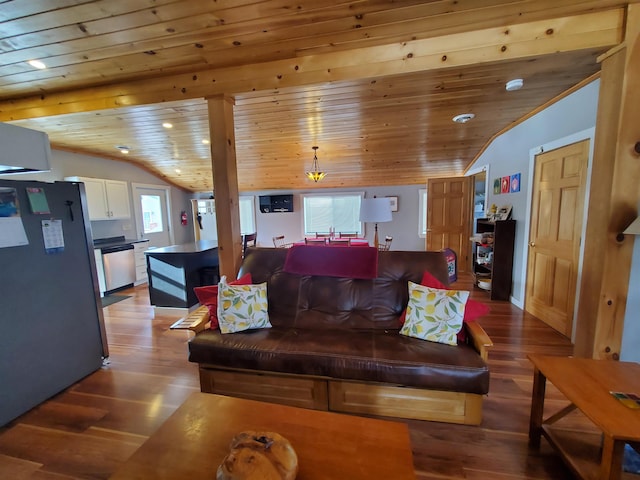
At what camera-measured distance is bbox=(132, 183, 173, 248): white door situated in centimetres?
569

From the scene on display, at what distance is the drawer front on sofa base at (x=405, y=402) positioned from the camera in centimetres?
165

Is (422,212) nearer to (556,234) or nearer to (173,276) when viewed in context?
(556,234)

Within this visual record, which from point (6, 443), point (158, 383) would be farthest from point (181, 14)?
point (6, 443)

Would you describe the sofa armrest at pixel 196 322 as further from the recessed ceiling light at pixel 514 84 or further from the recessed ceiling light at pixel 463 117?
the recessed ceiling light at pixel 463 117

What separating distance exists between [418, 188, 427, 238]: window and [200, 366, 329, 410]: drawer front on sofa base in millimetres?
5149

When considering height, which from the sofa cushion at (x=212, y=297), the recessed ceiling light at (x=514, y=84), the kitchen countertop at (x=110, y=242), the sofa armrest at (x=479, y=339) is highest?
the recessed ceiling light at (x=514, y=84)

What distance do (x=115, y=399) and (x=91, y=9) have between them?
2.71 metres

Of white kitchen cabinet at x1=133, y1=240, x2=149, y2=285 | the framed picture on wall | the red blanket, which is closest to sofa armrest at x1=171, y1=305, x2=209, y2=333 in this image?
the red blanket

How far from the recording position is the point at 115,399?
2027 mm

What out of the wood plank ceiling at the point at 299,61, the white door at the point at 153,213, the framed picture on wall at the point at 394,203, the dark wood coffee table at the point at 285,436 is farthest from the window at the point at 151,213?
the dark wood coffee table at the point at 285,436

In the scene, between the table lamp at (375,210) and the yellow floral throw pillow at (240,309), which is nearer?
the yellow floral throw pillow at (240,309)

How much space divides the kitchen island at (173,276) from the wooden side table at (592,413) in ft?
11.6

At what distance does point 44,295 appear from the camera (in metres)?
2.04

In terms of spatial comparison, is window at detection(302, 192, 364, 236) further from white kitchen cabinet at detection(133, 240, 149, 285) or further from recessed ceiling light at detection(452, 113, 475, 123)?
white kitchen cabinet at detection(133, 240, 149, 285)
